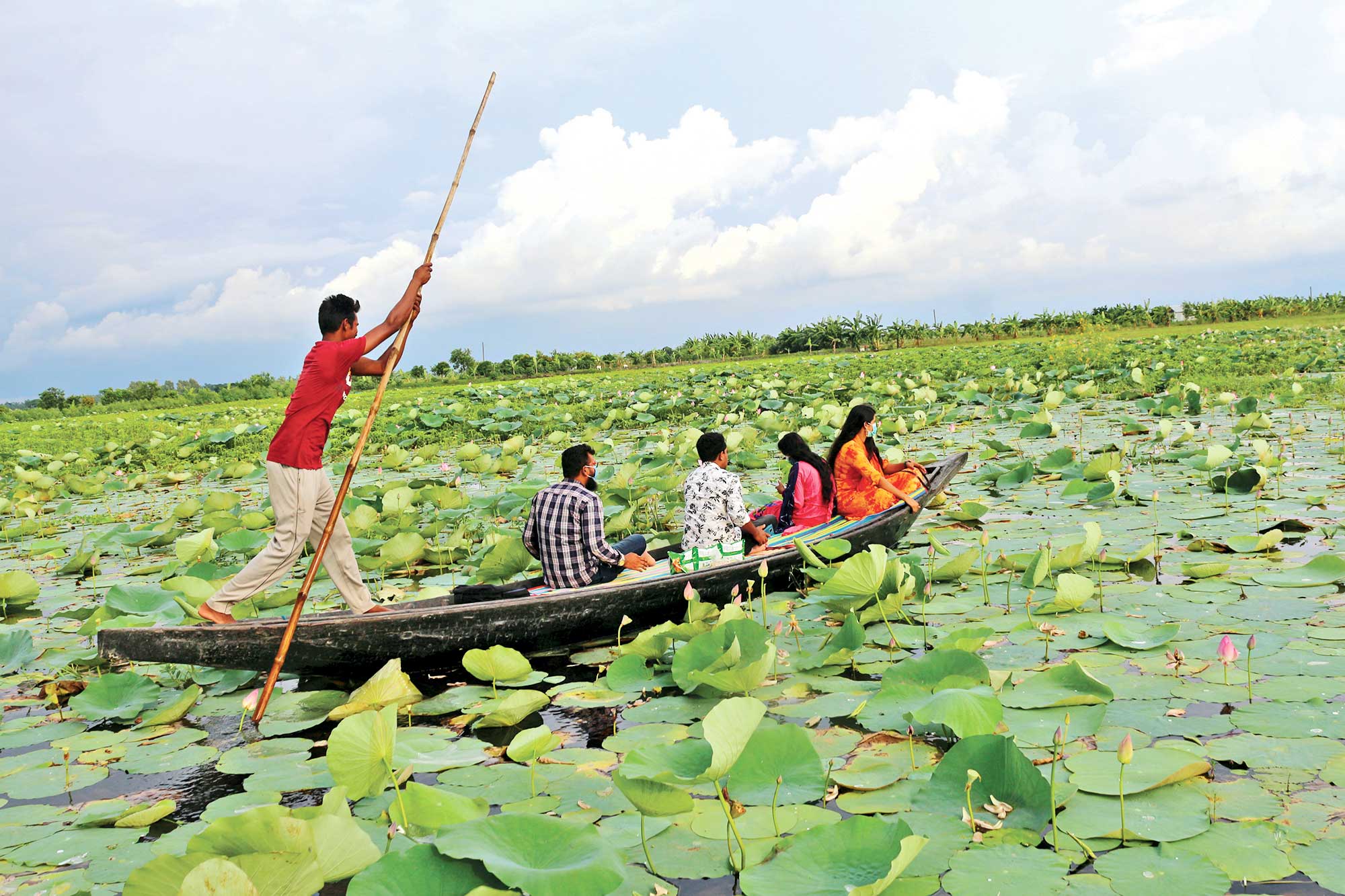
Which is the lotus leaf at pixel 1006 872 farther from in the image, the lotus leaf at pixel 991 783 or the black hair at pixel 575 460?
Result: the black hair at pixel 575 460

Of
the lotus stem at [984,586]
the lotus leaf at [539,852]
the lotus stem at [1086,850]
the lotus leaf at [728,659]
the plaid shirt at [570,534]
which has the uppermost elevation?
the plaid shirt at [570,534]

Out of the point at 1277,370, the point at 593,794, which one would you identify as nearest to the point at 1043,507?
the point at 593,794

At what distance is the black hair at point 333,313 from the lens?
11.8ft

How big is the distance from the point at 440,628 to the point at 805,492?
90.4 inches

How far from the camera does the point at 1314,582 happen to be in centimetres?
358

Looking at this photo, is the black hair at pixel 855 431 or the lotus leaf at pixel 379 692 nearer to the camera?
the lotus leaf at pixel 379 692

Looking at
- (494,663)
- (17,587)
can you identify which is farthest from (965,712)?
(17,587)

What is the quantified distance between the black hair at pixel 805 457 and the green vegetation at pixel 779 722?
0.52 metres

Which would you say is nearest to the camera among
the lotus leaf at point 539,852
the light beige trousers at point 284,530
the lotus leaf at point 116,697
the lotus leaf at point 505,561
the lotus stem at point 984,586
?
the lotus leaf at point 539,852

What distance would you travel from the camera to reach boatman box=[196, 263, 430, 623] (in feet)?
11.4

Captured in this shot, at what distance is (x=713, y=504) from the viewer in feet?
14.3

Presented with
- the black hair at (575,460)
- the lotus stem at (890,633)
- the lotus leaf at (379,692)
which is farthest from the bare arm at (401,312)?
the lotus stem at (890,633)

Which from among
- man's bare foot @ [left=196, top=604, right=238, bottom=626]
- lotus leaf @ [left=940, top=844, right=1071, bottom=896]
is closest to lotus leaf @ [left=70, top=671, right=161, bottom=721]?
man's bare foot @ [left=196, top=604, right=238, bottom=626]

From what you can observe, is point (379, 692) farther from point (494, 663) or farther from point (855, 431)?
point (855, 431)
